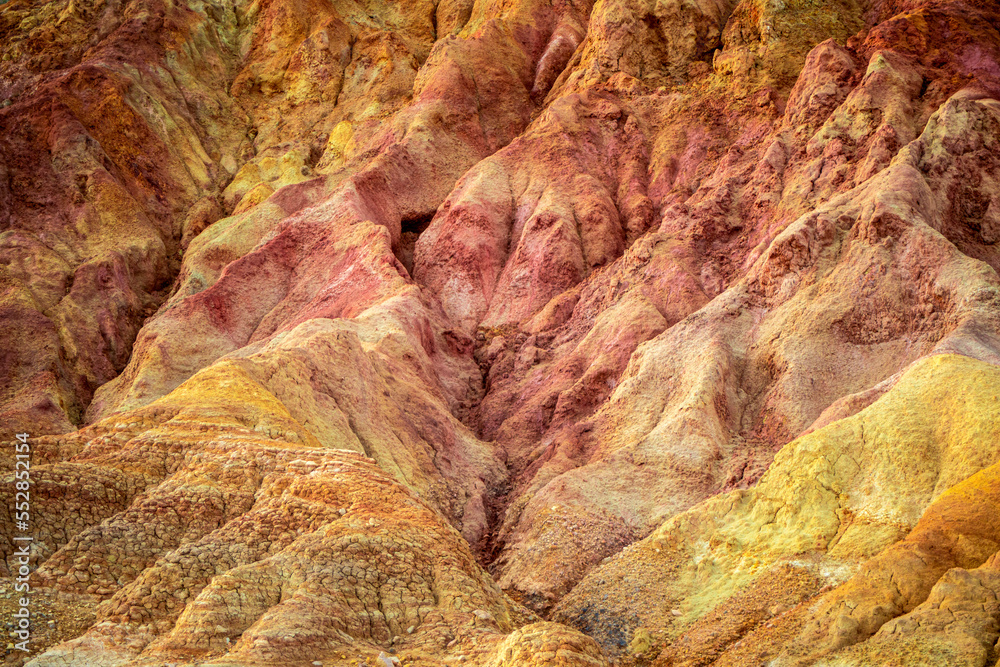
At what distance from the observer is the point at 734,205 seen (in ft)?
86.2

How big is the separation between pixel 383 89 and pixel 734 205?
19.1m

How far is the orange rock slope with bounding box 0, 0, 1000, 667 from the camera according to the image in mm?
12469

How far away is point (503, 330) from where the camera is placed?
90.7 ft

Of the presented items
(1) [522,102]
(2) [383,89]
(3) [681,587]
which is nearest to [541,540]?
(3) [681,587]

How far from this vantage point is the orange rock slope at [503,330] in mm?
12469

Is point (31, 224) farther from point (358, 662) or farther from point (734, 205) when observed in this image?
point (358, 662)
